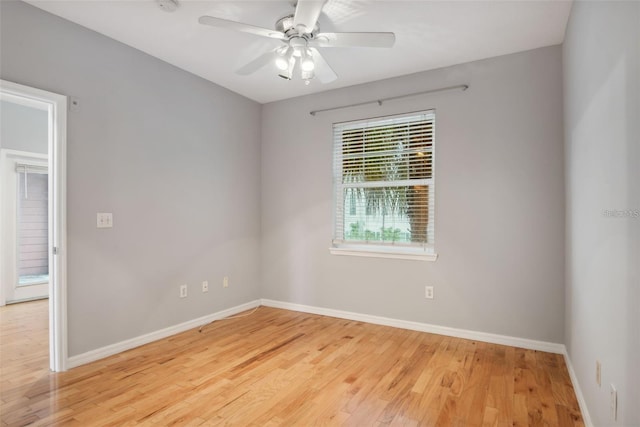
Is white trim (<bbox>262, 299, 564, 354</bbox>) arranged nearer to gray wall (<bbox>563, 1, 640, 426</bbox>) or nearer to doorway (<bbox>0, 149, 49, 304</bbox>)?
gray wall (<bbox>563, 1, 640, 426</bbox>)

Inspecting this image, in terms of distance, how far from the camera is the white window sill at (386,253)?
3.45 meters

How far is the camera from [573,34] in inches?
92.4

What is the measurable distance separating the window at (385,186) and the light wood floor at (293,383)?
981 millimetres

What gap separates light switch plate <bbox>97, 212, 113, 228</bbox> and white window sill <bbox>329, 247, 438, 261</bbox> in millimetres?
2224

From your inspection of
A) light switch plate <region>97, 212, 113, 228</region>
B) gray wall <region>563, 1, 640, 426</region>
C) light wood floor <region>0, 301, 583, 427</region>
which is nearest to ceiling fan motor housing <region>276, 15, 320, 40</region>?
gray wall <region>563, 1, 640, 426</region>

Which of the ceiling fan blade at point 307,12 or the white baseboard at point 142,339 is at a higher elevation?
the ceiling fan blade at point 307,12

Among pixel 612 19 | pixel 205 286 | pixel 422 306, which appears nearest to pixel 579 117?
pixel 612 19

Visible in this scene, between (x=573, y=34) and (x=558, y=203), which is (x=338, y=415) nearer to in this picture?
(x=558, y=203)

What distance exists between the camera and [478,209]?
3.22 meters

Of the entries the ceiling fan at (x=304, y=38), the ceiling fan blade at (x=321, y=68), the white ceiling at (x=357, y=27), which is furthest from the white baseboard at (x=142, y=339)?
the ceiling fan blade at (x=321, y=68)

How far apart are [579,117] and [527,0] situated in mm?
886

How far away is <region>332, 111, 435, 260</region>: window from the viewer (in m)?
3.52

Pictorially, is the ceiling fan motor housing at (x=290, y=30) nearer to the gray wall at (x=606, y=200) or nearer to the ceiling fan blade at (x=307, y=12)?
the ceiling fan blade at (x=307, y=12)

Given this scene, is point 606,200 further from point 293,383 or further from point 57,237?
point 57,237
